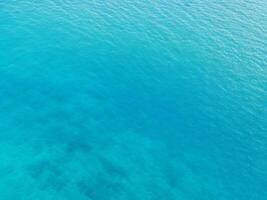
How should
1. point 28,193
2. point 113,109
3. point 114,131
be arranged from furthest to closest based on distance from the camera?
point 113,109
point 114,131
point 28,193

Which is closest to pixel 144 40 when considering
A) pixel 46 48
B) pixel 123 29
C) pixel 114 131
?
pixel 123 29

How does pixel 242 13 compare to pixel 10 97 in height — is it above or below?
above

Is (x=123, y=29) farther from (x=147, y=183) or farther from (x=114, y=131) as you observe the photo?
(x=147, y=183)

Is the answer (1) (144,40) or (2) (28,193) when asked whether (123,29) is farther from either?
(2) (28,193)

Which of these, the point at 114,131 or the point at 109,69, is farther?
the point at 109,69

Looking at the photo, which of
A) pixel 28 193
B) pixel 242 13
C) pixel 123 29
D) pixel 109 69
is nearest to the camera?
pixel 28 193

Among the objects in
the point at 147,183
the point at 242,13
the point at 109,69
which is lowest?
the point at 147,183
